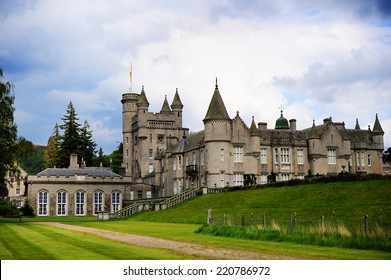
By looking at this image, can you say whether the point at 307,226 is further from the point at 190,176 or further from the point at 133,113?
the point at 133,113

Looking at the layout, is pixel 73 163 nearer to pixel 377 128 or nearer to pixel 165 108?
pixel 165 108

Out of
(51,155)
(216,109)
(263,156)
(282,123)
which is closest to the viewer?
(216,109)

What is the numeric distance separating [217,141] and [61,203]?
2004 cm

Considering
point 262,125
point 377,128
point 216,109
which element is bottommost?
point 377,128

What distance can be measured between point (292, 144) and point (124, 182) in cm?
2034

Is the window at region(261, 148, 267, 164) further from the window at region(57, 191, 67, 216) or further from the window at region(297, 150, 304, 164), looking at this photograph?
the window at region(57, 191, 67, 216)

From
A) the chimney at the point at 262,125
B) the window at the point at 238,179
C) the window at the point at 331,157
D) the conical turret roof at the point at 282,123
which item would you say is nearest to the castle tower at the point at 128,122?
the conical turret roof at the point at 282,123

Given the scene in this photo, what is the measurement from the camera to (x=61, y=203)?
212 ft

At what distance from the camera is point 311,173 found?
61.4m

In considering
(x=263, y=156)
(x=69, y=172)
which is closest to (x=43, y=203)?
(x=69, y=172)

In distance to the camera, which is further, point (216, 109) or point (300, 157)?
point (300, 157)

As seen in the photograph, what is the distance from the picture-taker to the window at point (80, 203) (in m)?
65.2
